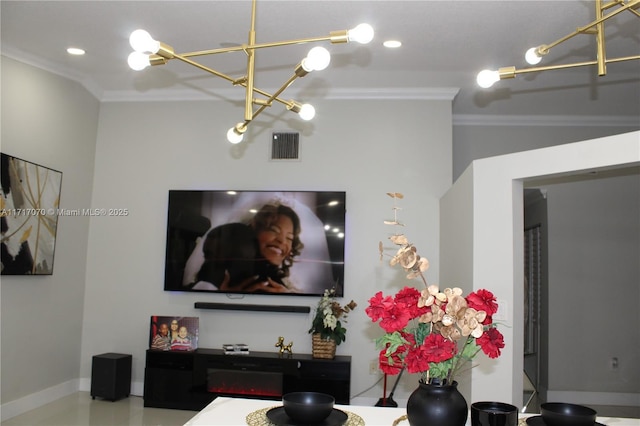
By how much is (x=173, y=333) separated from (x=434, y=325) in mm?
4147

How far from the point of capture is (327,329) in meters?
4.96

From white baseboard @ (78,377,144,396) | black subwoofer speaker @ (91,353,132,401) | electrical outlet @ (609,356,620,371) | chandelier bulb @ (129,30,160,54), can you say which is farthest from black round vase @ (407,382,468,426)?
electrical outlet @ (609,356,620,371)

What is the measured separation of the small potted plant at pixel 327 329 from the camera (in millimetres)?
4934

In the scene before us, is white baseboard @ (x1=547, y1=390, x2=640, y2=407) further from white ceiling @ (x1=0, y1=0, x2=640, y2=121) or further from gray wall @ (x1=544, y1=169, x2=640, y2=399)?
white ceiling @ (x1=0, y1=0, x2=640, y2=121)

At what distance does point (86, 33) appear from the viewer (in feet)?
14.0

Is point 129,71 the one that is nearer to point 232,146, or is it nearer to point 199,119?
point 199,119

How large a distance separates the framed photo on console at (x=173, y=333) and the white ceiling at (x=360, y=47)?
2275 mm

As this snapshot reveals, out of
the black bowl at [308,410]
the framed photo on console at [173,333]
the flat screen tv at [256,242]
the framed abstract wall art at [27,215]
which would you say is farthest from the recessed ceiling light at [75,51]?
the black bowl at [308,410]

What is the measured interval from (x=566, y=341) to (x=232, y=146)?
4076mm

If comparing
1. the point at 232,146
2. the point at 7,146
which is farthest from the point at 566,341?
the point at 7,146

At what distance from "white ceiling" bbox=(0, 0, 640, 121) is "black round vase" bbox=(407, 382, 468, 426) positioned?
2817 millimetres

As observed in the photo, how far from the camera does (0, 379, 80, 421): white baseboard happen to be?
14.6 feet

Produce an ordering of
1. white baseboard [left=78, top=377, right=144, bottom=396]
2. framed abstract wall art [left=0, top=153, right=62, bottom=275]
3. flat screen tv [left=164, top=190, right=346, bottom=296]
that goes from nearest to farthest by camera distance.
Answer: framed abstract wall art [left=0, top=153, right=62, bottom=275] < flat screen tv [left=164, top=190, right=346, bottom=296] < white baseboard [left=78, top=377, right=144, bottom=396]

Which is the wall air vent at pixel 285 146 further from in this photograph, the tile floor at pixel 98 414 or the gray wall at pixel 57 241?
the tile floor at pixel 98 414
